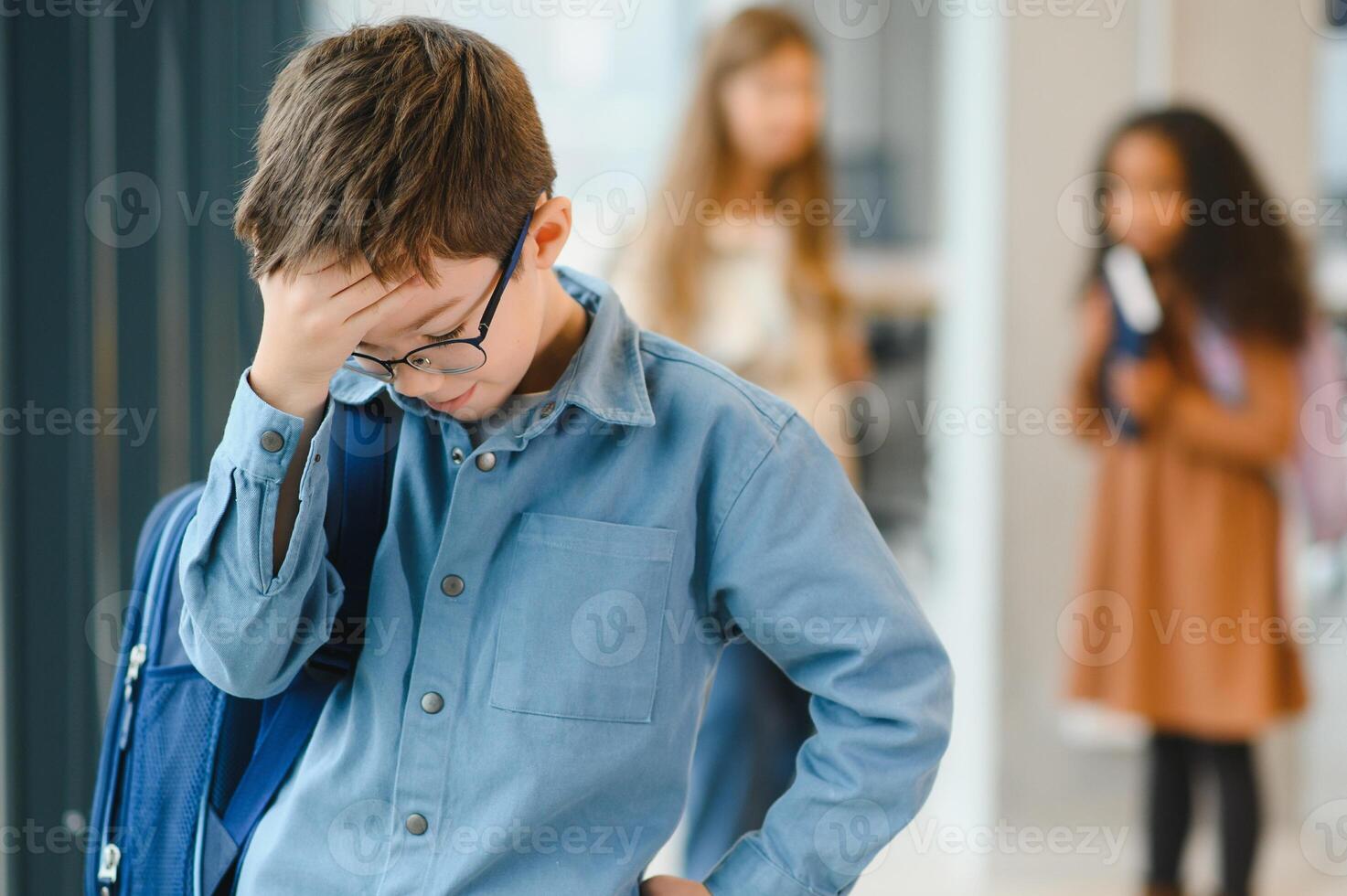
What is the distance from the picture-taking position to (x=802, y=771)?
3.18ft

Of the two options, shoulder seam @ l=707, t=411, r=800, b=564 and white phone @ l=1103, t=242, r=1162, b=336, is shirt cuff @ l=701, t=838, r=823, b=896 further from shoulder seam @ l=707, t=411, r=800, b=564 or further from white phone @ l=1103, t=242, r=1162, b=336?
white phone @ l=1103, t=242, r=1162, b=336

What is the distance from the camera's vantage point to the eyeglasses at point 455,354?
830 millimetres

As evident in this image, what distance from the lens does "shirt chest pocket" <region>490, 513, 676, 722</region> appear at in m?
0.90

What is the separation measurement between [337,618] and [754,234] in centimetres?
134

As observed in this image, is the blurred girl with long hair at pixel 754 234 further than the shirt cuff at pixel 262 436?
Yes

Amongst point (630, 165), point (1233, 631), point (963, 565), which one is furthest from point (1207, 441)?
point (630, 165)

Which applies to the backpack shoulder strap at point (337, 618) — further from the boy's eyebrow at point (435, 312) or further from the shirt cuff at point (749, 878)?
the shirt cuff at point (749, 878)

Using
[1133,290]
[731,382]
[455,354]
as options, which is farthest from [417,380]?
[1133,290]

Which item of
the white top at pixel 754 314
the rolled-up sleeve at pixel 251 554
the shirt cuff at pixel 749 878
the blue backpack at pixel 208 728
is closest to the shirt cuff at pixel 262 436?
the rolled-up sleeve at pixel 251 554

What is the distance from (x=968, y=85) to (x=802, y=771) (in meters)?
2.03

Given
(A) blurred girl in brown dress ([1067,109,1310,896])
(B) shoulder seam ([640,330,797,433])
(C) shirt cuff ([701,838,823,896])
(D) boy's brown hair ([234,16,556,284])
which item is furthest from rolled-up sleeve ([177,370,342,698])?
(A) blurred girl in brown dress ([1067,109,1310,896])

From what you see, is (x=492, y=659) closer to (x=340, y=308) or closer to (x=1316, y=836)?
(x=340, y=308)

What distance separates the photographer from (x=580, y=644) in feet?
2.99

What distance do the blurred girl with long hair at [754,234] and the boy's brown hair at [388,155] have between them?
1179 millimetres
